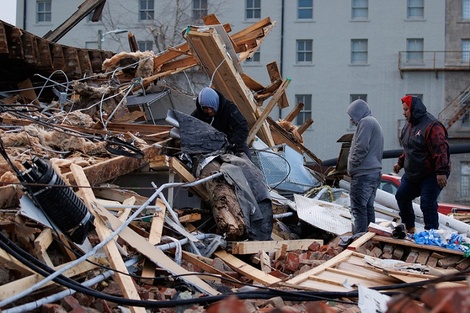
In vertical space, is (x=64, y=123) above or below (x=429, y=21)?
below

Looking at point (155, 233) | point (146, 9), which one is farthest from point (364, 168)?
point (146, 9)

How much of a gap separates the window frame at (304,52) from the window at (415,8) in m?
5.12

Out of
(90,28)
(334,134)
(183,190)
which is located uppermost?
(90,28)

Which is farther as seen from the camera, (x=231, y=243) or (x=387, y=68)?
(x=387, y=68)

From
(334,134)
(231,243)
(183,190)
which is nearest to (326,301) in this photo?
(231,243)

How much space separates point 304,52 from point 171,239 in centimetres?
2927

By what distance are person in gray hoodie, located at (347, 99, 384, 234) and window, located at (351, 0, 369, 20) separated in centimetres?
2835

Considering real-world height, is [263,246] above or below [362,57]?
below

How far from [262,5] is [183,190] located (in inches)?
1116

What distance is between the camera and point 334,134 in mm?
34125

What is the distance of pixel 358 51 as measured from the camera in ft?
A: 115

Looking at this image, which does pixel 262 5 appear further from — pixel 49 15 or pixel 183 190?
pixel 183 190

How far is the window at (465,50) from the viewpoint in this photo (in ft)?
114

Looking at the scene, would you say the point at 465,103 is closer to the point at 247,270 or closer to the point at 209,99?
the point at 209,99
